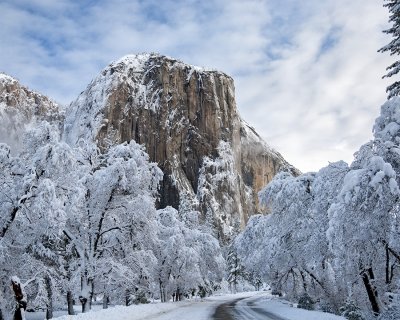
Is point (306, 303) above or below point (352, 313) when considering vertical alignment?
above

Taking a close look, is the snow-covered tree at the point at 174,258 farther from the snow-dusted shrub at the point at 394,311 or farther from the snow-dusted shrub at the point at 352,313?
the snow-dusted shrub at the point at 394,311

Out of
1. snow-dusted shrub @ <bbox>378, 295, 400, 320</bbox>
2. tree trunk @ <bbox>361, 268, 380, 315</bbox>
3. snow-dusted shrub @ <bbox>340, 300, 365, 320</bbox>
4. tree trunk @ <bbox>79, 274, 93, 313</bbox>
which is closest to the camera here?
snow-dusted shrub @ <bbox>378, 295, 400, 320</bbox>

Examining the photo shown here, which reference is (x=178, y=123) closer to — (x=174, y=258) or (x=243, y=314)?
(x=174, y=258)

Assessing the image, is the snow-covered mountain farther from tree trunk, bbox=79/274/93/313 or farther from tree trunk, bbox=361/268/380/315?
tree trunk, bbox=361/268/380/315

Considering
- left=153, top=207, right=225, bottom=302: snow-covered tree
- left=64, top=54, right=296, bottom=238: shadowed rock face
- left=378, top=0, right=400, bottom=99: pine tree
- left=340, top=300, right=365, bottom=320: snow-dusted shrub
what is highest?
left=64, top=54, right=296, bottom=238: shadowed rock face

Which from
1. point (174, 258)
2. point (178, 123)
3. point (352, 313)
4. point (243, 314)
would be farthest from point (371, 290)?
point (178, 123)

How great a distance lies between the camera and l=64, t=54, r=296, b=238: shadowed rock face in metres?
165

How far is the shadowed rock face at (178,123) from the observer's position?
165 meters

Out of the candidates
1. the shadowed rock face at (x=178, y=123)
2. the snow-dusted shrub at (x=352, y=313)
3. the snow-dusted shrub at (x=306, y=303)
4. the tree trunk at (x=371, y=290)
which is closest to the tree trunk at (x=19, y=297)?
the snow-dusted shrub at (x=352, y=313)

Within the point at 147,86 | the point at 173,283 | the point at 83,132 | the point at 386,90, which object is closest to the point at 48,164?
the point at 386,90

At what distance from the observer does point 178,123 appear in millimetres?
176000

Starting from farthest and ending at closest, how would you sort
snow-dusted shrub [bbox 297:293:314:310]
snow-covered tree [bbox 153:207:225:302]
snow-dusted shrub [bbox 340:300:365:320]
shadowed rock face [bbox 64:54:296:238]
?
shadowed rock face [bbox 64:54:296:238]
snow-covered tree [bbox 153:207:225:302]
snow-dusted shrub [bbox 297:293:314:310]
snow-dusted shrub [bbox 340:300:365:320]

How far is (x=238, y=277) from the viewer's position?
341 ft

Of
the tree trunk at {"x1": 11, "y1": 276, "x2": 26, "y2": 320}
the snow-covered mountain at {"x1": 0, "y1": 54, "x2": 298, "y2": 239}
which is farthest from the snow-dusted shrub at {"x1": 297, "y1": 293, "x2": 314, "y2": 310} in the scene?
the snow-covered mountain at {"x1": 0, "y1": 54, "x2": 298, "y2": 239}
